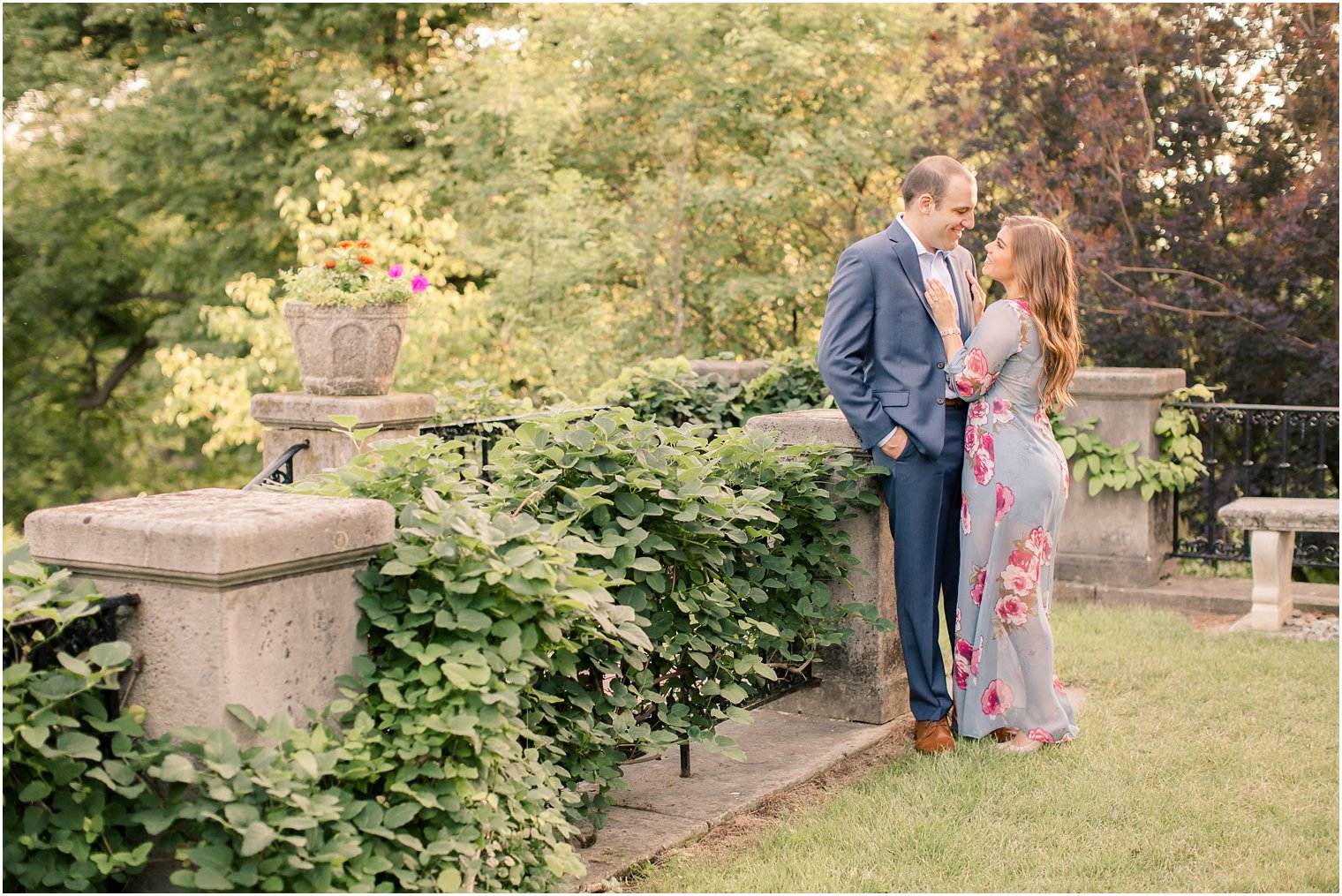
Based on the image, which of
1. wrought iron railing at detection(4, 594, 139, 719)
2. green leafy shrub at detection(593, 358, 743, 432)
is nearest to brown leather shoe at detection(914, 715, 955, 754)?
green leafy shrub at detection(593, 358, 743, 432)

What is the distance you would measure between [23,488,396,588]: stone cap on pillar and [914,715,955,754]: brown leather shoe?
2549mm

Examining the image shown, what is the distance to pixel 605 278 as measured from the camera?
41.5 feet

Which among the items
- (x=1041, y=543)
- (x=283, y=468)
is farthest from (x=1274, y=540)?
(x=283, y=468)

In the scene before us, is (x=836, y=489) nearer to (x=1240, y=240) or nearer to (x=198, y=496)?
(x=198, y=496)

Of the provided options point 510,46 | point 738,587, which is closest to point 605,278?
point 510,46

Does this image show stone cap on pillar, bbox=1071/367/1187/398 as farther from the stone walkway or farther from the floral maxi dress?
the stone walkway

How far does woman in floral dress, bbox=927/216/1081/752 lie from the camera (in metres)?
4.75

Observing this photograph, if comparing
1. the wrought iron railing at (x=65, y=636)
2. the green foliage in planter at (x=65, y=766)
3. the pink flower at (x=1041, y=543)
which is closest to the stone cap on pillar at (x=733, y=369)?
the pink flower at (x=1041, y=543)

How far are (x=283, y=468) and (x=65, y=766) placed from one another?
434 cm

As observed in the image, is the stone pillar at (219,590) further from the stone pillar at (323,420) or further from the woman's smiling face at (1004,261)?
the stone pillar at (323,420)

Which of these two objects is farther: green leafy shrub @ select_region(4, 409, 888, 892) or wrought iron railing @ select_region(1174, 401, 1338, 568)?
wrought iron railing @ select_region(1174, 401, 1338, 568)

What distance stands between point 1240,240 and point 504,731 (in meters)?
7.66

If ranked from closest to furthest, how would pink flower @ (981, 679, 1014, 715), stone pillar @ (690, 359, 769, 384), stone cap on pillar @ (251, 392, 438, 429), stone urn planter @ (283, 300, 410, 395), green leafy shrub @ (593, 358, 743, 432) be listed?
pink flower @ (981, 679, 1014, 715) < stone cap on pillar @ (251, 392, 438, 429) < stone urn planter @ (283, 300, 410, 395) < green leafy shrub @ (593, 358, 743, 432) < stone pillar @ (690, 359, 769, 384)

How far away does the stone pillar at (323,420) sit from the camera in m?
6.48
